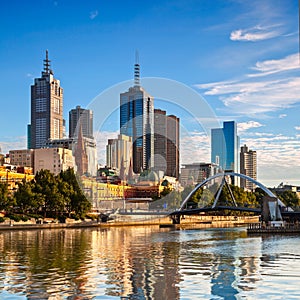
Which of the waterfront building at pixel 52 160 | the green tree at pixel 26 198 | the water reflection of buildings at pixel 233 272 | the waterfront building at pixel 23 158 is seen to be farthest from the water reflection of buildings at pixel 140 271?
the waterfront building at pixel 23 158

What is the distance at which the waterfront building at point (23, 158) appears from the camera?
134 meters

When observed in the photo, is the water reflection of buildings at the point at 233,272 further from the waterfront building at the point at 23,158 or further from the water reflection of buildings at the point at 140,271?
the waterfront building at the point at 23,158

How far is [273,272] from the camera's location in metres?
22.7

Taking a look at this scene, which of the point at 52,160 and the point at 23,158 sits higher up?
the point at 23,158

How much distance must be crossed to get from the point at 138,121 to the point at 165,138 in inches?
291

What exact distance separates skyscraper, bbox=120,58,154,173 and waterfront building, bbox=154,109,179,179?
0.63 metres

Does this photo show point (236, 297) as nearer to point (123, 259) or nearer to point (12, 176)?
point (123, 259)

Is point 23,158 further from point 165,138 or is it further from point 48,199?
point 165,138

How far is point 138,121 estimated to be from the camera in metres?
63.3

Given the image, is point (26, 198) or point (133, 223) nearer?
point (26, 198)

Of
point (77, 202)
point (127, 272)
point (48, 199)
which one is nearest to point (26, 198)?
point (48, 199)

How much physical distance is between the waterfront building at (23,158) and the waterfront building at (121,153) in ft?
204

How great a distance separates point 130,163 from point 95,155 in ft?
27.5

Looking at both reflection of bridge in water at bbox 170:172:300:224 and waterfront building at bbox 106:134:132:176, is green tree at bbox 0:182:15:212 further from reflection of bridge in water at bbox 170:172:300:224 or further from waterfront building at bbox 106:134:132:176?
reflection of bridge in water at bbox 170:172:300:224
